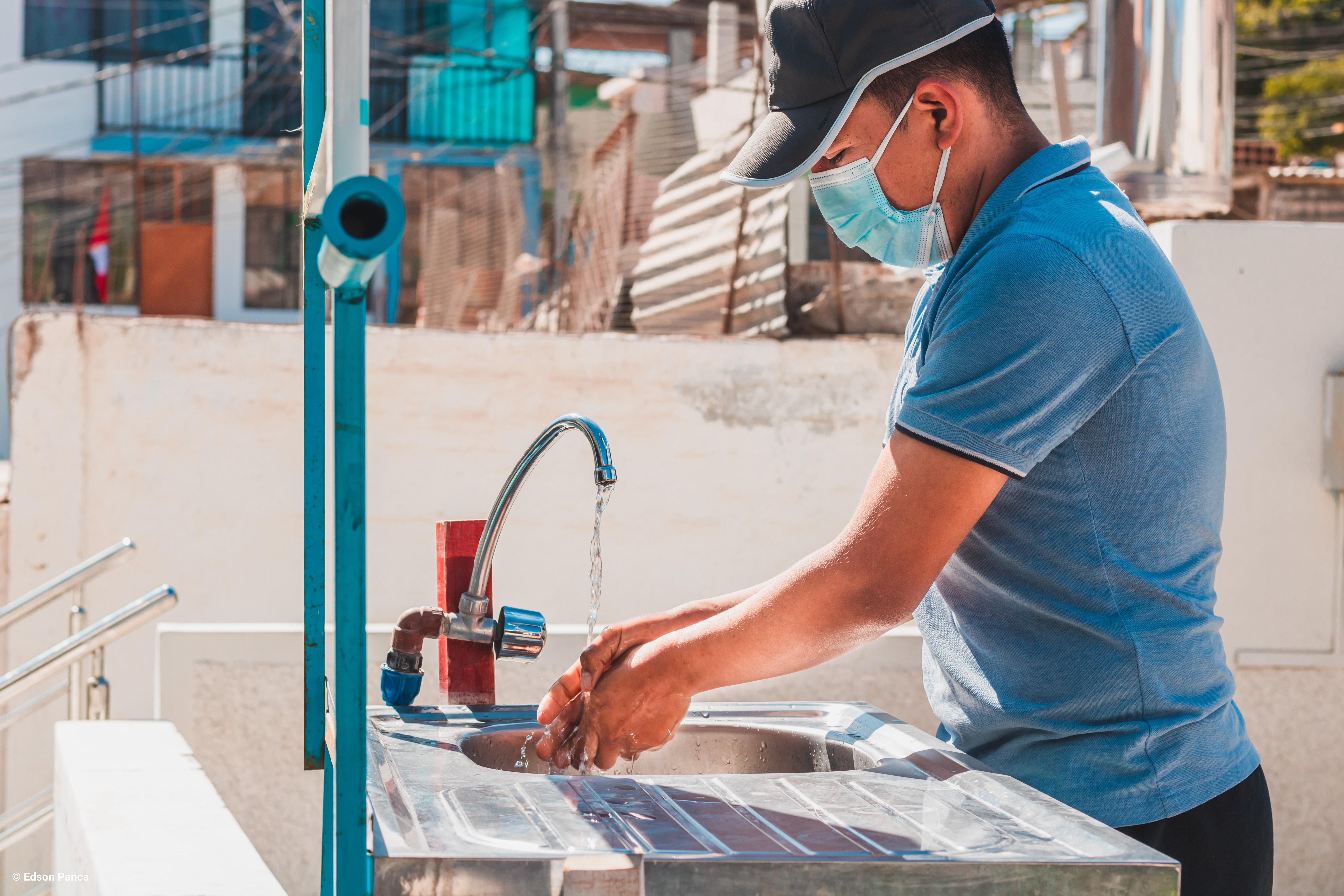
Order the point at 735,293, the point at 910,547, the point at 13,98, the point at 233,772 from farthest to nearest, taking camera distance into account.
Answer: the point at 13,98 < the point at 735,293 < the point at 233,772 < the point at 910,547

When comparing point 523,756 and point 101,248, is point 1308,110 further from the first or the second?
point 523,756

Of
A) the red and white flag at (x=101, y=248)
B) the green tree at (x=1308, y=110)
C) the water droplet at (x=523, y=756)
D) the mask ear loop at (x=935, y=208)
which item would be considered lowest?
the water droplet at (x=523, y=756)

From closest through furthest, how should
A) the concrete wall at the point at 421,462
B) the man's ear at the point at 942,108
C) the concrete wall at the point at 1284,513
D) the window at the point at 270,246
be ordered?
1. the man's ear at the point at 942,108
2. the concrete wall at the point at 1284,513
3. the concrete wall at the point at 421,462
4. the window at the point at 270,246

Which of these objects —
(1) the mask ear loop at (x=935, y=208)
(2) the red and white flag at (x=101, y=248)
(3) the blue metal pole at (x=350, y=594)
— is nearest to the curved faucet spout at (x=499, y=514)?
(1) the mask ear loop at (x=935, y=208)

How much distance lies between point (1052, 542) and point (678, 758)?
681mm

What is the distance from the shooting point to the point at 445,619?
169 cm

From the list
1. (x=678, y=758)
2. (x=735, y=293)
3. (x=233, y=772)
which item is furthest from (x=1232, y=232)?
(x=233, y=772)

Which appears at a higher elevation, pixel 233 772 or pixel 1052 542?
pixel 1052 542

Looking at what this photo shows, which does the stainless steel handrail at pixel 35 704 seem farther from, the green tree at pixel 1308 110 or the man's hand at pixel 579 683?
the green tree at pixel 1308 110

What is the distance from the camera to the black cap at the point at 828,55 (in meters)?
1.42

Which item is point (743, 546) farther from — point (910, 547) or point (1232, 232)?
point (910, 547)

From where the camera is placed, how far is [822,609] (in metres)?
1.33

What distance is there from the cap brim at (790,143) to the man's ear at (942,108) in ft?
0.28

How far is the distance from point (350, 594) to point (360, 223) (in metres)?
0.30
